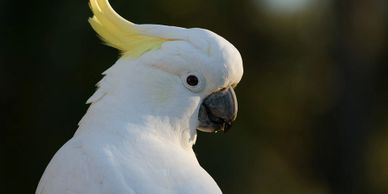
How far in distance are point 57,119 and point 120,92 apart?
4.08 metres

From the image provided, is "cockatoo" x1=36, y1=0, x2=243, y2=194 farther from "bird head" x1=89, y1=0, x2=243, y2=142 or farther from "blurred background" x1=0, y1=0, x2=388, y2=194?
"blurred background" x1=0, y1=0, x2=388, y2=194

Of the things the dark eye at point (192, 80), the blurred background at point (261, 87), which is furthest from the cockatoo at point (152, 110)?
the blurred background at point (261, 87)

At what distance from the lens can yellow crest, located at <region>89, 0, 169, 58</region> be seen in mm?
2867

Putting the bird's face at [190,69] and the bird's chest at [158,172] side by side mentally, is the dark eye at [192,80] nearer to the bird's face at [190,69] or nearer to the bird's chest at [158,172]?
the bird's face at [190,69]

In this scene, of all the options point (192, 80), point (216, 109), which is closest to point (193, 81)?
point (192, 80)

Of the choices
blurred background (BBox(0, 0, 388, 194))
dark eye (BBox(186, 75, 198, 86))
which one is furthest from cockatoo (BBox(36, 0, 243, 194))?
blurred background (BBox(0, 0, 388, 194))

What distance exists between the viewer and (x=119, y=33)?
2.93 metres

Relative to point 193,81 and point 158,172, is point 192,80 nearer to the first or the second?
point 193,81

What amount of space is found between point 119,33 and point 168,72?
215 millimetres

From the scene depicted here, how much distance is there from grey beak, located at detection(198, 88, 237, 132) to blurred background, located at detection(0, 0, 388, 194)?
363cm

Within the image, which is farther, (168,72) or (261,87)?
(261,87)

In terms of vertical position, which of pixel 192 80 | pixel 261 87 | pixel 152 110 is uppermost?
pixel 192 80

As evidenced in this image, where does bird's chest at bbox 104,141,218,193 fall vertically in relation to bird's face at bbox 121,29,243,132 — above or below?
below

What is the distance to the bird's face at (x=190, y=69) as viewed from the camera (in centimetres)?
282
